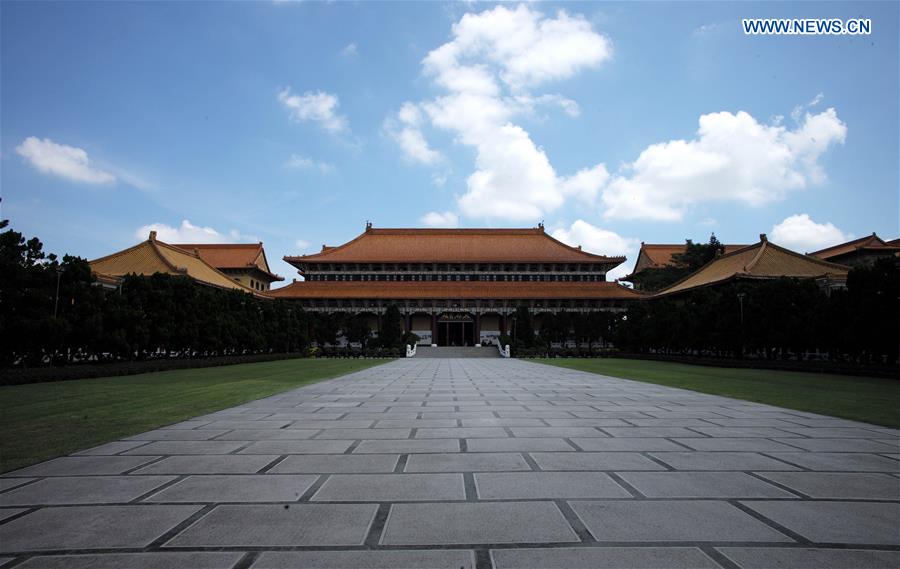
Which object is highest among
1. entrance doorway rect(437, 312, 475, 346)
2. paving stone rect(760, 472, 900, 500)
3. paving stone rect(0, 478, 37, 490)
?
entrance doorway rect(437, 312, 475, 346)

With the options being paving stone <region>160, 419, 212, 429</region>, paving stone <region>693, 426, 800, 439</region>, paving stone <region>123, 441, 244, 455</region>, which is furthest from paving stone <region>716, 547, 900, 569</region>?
paving stone <region>160, 419, 212, 429</region>

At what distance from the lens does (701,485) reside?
4.20 metres

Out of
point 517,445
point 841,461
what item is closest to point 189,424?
point 517,445

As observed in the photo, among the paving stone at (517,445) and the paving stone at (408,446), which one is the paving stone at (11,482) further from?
the paving stone at (517,445)

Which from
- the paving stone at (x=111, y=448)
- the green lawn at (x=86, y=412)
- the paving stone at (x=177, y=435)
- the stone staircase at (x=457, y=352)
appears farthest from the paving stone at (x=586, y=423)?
the stone staircase at (x=457, y=352)

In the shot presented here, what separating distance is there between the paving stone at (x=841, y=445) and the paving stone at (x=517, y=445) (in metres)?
2.71

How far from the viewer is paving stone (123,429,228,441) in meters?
6.14

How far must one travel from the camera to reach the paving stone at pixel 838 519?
10.4ft

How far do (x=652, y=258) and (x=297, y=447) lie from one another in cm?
6573

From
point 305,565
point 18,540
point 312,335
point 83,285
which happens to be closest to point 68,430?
point 18,540

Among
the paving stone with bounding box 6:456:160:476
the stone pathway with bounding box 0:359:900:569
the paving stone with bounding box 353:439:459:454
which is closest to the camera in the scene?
the stone pathway with bounding box 0:359:900:569

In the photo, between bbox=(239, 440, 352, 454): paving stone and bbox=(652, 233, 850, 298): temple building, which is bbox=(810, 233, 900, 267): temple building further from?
bbox=(239, 440, 352, 454): paving stone

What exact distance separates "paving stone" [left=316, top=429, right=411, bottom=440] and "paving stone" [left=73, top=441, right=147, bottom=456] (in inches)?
81.3

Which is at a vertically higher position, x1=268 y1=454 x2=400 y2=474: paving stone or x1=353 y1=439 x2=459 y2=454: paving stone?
x1=268 y1=454 x2=400 y2=474: paving stone
